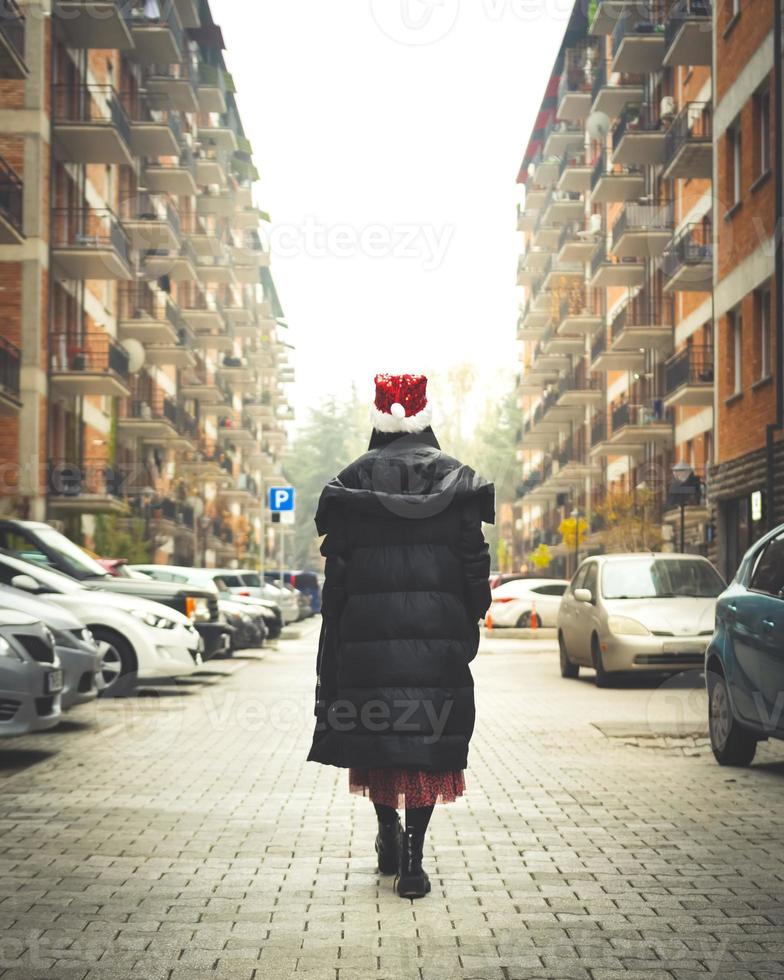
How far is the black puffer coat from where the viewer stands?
651 cm

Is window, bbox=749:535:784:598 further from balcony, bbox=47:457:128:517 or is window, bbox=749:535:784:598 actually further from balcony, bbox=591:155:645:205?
balcony, bbox=591:155:645:205

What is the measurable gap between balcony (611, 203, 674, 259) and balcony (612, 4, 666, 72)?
392 cm

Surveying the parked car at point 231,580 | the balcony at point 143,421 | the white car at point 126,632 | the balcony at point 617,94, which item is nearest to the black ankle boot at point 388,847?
the white car at point 126,632

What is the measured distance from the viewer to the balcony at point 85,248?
37.4 metres

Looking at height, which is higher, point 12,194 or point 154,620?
point 12,194

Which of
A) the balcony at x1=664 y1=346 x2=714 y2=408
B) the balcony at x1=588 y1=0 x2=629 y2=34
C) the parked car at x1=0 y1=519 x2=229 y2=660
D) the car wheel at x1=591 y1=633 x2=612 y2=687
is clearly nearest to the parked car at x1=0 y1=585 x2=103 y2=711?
the parked car at x1=0 y1=519 x2=229 y2=660

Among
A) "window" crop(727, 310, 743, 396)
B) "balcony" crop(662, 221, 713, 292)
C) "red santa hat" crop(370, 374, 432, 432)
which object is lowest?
"red santa hat" crop(370, 374, 432, 432)

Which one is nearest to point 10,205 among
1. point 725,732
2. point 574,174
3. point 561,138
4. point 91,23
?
point 91,23

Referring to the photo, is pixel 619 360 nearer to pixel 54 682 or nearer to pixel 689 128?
pixel 689 128

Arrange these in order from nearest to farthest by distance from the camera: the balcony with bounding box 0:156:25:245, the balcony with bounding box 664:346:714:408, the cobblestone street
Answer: the cobblestone street < the balcony with bounding box 0:156:25:245 < the balcony with bounding box 664:346:714:408

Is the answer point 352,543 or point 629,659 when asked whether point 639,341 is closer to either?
point 629,659

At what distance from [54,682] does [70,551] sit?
756 cm

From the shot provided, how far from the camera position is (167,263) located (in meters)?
53.0

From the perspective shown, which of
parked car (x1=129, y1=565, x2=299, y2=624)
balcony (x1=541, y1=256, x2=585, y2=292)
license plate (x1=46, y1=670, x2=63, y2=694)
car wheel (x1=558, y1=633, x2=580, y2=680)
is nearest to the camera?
license plate (x1=46, y1=670, x2=63, y2=694)
